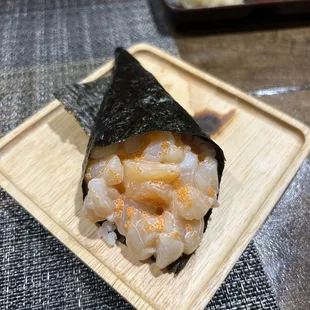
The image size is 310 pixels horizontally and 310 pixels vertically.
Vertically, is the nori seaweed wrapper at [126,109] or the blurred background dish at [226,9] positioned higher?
the nori seaweed wrapper at [126,109]

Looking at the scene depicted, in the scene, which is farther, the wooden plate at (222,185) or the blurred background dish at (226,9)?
the blurred background dish at (226,9)

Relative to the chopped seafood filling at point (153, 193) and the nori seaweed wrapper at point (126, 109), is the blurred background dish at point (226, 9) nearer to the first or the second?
the nori seaweed wrapper at point (126, 109)

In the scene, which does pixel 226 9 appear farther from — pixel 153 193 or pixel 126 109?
pixel 153 193

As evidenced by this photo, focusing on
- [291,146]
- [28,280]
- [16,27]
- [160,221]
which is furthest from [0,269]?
[16,27]

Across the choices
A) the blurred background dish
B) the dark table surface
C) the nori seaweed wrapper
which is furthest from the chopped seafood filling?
the blurred background dish

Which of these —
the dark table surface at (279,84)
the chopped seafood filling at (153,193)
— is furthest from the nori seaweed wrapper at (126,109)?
the dark table surface at (279,84)

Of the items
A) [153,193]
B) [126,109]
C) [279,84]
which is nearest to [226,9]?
[279,84]
